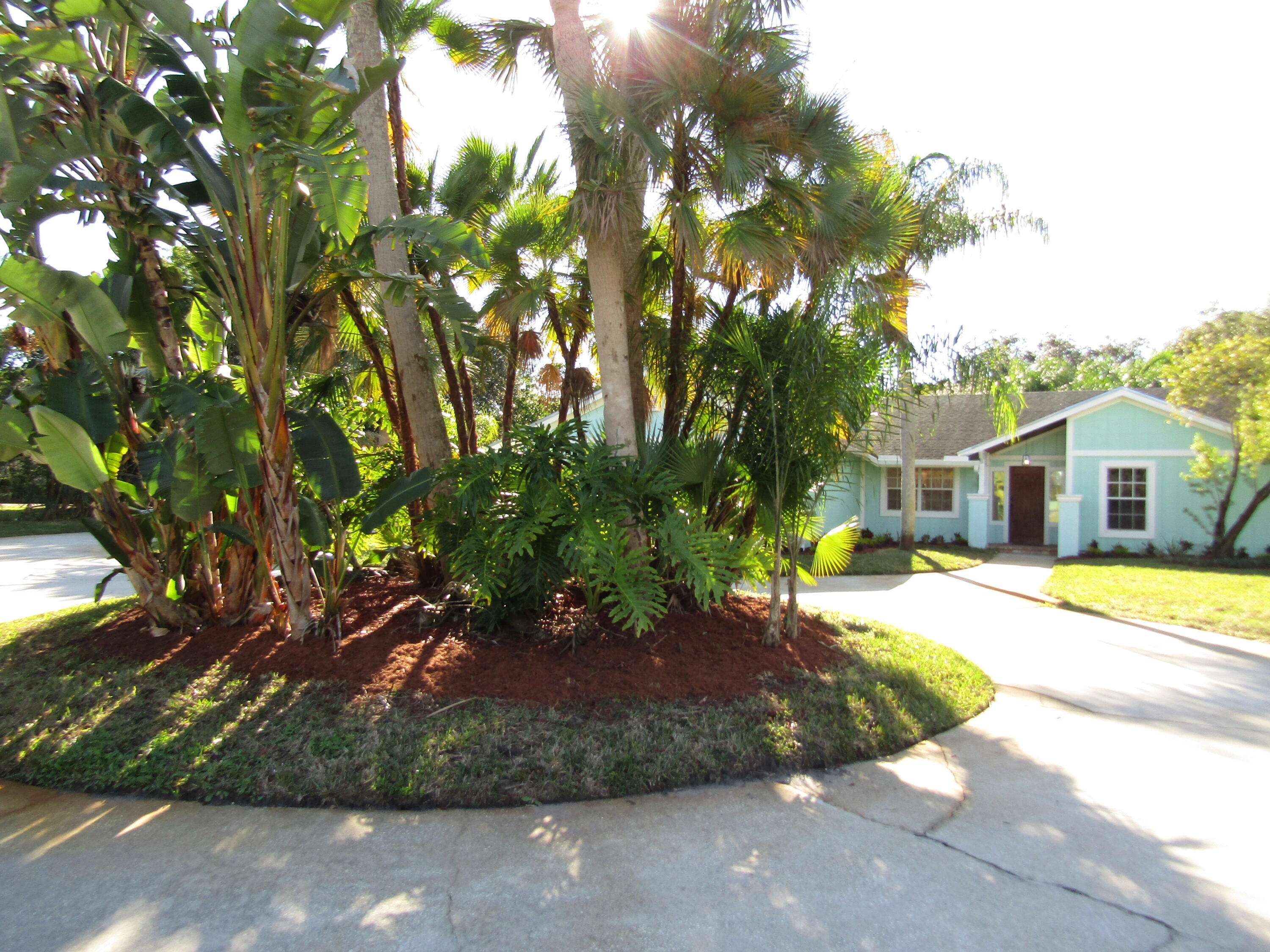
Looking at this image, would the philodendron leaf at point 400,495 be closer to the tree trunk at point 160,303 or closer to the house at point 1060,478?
the tree trunk at point 160,303

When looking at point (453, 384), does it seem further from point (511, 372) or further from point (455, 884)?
point (455, 884)

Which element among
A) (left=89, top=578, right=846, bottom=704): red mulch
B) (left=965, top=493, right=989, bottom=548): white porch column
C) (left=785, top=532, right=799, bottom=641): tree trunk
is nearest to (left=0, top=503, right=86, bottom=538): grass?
(left=89, top=578, right=846, bottom=704): red mulch

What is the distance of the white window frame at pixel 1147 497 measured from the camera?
690 inches

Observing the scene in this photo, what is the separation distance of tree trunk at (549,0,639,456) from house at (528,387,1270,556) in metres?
7.71

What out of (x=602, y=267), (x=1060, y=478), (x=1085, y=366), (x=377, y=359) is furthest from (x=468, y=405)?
(x=1085, y=366)

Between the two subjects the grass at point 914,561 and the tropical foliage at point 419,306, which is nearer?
the tropical foliage at point 419,306

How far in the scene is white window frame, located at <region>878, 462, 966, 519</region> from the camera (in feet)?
67.6

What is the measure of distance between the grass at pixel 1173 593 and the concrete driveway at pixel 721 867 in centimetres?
604

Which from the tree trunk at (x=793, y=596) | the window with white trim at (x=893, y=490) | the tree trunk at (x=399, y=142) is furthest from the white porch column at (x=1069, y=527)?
the tree trunk at (x=399, y=142)

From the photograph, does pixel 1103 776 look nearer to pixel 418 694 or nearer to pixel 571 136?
pixel 418 694

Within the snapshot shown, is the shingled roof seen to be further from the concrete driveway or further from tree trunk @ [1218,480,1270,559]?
the concrete driveway

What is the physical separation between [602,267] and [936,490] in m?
16.8

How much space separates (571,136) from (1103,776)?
6567 millimetres

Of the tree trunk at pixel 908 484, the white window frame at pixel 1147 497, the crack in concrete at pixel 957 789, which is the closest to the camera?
the crack in concrete at pixel 957 789
